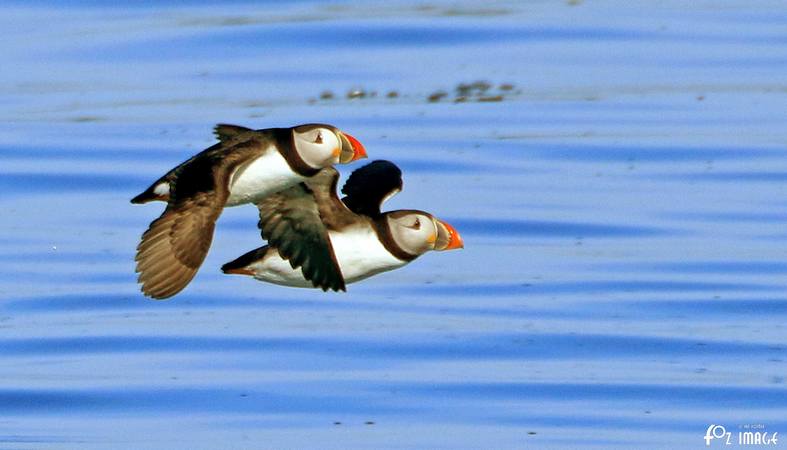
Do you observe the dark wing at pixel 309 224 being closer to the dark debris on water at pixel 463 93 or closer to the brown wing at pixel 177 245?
the brown wing at pixel 177 245

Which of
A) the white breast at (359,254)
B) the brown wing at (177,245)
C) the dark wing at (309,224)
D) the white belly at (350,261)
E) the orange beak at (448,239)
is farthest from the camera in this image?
the orange beak at (448,239)

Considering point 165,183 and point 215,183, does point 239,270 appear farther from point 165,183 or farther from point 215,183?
point 215,183

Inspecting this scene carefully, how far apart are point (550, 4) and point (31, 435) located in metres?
26.0

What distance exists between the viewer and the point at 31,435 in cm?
2045

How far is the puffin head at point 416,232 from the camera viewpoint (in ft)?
39.5

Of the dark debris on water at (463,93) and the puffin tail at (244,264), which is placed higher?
the dark debris on water at (463,93)

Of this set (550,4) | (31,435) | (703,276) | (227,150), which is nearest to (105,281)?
(31,435)

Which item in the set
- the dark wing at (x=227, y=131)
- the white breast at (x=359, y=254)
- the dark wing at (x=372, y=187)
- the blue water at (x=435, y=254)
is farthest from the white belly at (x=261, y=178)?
the blue water at (x=435, y=254)

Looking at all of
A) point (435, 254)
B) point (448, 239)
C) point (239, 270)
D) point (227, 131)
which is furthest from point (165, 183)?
point (435, 254)

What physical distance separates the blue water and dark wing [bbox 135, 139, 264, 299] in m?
10.0

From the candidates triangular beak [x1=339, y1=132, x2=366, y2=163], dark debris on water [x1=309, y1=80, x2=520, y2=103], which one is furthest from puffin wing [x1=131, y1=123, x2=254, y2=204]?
dark debris on water [x1=309, y1=80, x2=520, y2=103]

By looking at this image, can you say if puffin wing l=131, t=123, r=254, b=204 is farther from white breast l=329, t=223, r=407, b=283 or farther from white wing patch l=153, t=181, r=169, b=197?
white breast l=329, t=223, r=407, b=283

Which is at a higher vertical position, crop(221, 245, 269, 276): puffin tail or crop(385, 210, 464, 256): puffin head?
crop(385, 210, 464, 256): puffin head

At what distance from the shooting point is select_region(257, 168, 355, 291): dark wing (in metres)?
11.1
